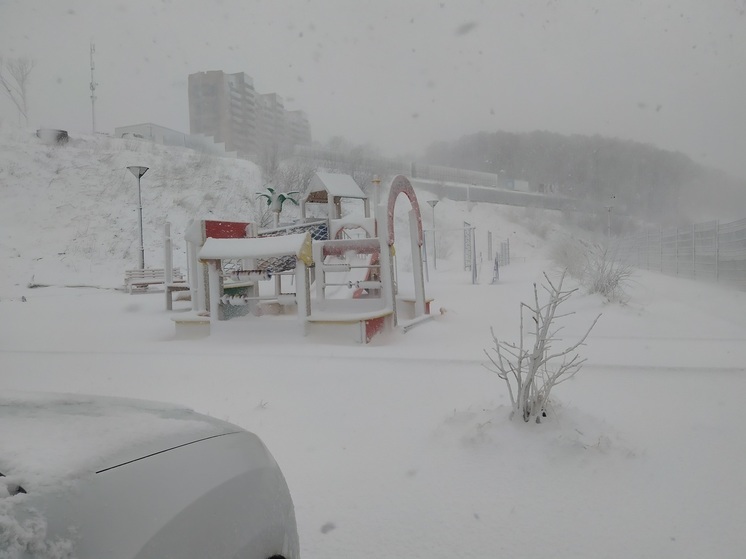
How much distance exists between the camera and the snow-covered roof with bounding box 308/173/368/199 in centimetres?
385

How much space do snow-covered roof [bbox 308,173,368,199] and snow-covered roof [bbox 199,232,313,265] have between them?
0.85 m

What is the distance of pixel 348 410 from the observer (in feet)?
5.42

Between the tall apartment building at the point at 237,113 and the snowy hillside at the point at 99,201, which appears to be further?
the tall apartment building at the point at 237,113

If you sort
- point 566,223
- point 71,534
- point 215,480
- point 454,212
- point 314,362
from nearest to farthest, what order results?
point 71,534 < point 215,480 < point 314,362 < point 566,223 < point 454,212

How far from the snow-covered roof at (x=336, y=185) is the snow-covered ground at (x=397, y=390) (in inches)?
23.4

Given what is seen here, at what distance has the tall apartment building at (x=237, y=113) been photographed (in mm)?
2062

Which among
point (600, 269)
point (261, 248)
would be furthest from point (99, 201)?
point (600, 269)

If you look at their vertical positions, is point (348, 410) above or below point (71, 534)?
below

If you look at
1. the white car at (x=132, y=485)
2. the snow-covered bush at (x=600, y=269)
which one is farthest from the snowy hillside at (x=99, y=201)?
the white car at (x=132, y=485)

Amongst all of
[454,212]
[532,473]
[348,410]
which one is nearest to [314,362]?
[348,410]

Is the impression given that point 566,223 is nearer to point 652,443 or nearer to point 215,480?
point 652,443

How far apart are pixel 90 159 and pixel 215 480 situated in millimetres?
2408

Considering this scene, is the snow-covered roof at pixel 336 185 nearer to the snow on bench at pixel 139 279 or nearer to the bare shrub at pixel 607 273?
the snow on bench at pixel 139 279

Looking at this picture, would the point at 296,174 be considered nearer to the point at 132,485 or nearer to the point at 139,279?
the point at 139,279
